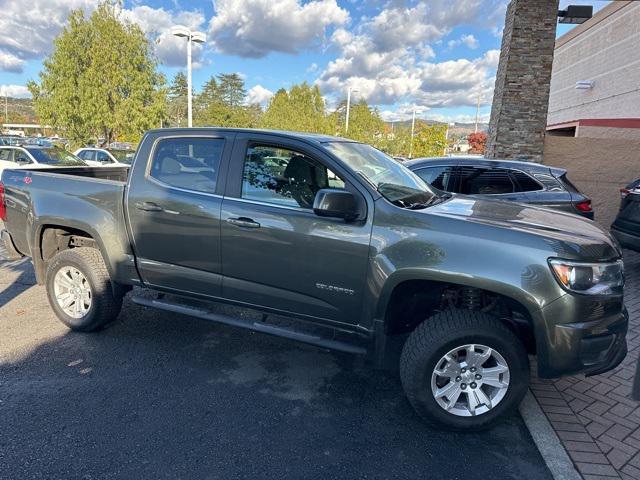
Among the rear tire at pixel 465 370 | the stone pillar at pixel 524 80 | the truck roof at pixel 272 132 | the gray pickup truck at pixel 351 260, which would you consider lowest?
the rear tire at pixel 465 370

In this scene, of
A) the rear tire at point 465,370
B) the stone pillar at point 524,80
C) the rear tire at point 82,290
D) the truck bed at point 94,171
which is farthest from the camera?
the stone pillar at point 524,80

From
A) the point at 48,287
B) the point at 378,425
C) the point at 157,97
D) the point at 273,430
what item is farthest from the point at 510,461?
the point at 157,97

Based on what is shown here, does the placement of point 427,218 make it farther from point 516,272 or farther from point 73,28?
point 73,28

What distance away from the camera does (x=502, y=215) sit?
124 inches

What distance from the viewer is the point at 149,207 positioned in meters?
3.70

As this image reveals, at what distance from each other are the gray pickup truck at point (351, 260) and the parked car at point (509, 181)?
2657 mm

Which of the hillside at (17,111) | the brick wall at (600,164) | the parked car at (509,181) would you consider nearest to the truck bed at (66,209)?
the parked car at (509,181)

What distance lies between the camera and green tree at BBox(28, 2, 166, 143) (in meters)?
19.7

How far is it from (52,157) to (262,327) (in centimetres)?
1429

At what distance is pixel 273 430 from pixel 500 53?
1002 cm

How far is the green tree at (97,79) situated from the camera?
19656 millimetres

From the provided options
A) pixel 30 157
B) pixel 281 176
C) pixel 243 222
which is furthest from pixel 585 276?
pixel 30 157

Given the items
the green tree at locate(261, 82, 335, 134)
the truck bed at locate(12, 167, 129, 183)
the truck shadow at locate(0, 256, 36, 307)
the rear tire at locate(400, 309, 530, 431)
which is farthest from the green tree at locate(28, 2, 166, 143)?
the rear tire at locate(400, 309, 530, 431)

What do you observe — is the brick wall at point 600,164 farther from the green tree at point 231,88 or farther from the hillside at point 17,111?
the hillside at point 17,111
